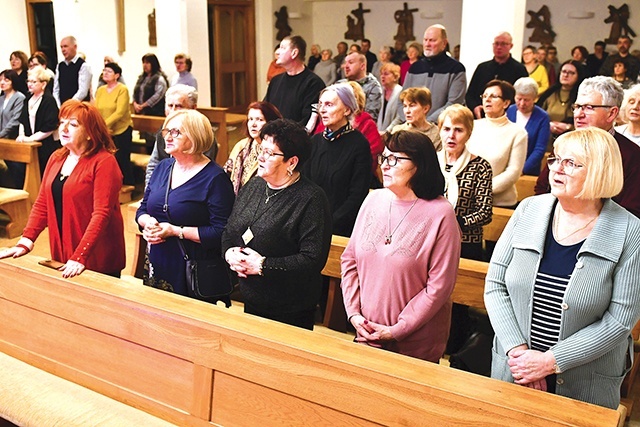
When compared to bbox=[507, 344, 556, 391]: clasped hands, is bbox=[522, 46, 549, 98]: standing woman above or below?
above

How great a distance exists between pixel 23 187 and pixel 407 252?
5154mm

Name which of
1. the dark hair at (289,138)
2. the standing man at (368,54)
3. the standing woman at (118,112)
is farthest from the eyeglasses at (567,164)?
the standing man at (368,54)

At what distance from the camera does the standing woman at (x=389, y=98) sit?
19.6ft

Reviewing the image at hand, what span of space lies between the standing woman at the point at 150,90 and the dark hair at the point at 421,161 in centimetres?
662

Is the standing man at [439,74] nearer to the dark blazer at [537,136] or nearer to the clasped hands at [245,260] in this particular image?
the dark blazer at [537,136]

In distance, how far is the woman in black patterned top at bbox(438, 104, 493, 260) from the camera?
3.21 meters

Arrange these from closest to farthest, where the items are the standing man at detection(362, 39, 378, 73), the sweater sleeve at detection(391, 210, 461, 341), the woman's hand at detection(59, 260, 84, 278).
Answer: the sweater sleeve at detection(391, 210, 461, 341)
the woman's hand at detection(59, 260, 84, 278)
the standing man at detection(362, 39, 378, 73)

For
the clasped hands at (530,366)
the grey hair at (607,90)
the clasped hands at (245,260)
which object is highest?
the grey hair at (607,90)

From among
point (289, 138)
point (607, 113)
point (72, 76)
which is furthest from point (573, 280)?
point (72, 76)

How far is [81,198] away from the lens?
319cm

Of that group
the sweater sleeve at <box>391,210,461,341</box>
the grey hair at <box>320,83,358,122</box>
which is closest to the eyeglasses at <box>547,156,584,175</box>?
the sweater sleeve at <box>391,210,461,341</box>

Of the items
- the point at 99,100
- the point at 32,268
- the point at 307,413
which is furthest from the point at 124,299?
the point at 99,100

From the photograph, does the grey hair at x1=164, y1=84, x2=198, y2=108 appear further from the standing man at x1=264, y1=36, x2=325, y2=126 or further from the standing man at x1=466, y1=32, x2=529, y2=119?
the standing man at x1=466, y1=32, x2=529, y2=119

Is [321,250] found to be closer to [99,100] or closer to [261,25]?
[99,100]
